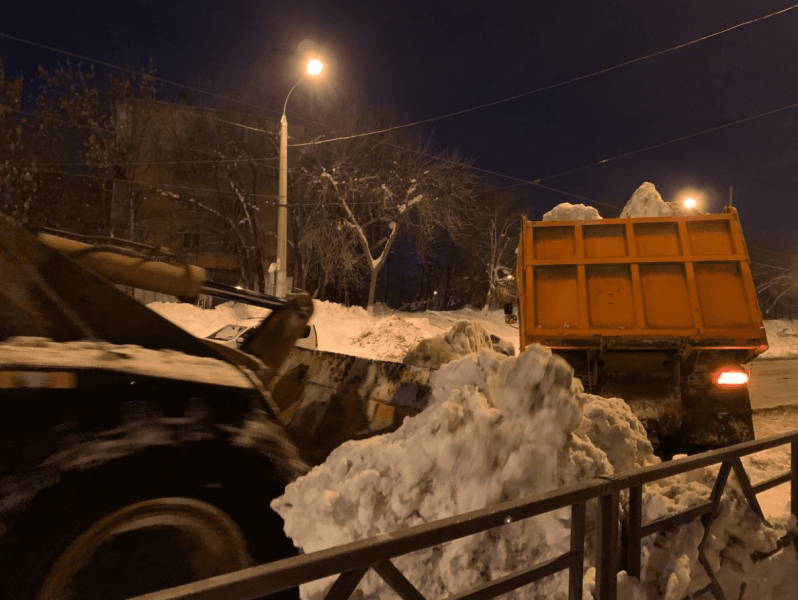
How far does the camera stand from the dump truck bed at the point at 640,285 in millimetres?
5770

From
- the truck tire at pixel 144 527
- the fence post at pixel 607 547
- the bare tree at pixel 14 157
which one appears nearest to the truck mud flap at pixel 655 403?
the fence post at pixel 607 547

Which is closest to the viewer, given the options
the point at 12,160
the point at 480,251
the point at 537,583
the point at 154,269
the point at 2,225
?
the point at 2,225

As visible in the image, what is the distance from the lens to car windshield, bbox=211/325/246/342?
41.7ft

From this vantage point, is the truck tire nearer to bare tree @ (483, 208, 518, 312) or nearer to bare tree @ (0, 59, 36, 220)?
bare tree @ (0, 59, 36, 220)

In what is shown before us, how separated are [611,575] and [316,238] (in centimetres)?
2420

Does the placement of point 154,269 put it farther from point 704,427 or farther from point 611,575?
point 704,427

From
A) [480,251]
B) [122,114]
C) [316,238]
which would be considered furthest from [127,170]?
[480,251]

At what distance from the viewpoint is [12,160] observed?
75.8ft

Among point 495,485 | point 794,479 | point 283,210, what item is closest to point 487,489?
point 495,485

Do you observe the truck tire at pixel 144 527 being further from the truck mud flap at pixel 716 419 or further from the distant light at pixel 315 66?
the distant light at pixel 315 66

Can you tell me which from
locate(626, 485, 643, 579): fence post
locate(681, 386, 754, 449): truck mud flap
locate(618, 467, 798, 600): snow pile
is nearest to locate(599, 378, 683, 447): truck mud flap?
locate(681, 386, 754, 449): truck mud flap

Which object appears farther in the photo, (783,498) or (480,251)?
(480,251)

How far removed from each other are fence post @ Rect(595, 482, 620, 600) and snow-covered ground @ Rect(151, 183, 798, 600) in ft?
0.23

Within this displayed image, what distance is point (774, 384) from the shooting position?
14.2m
